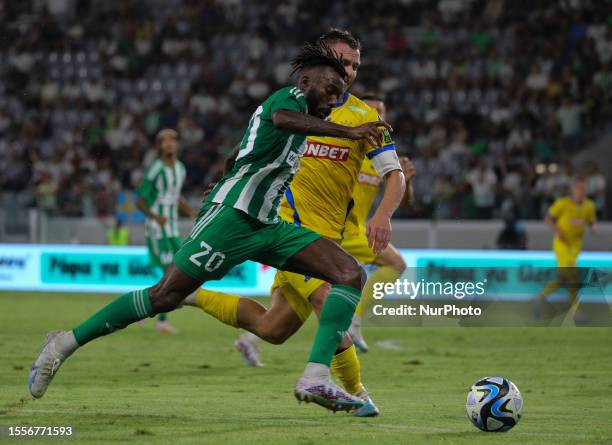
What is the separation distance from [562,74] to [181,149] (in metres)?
8.53

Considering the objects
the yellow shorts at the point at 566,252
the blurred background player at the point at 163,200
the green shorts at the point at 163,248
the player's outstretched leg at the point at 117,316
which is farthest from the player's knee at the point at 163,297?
the yellow shorts at the point at 566,252

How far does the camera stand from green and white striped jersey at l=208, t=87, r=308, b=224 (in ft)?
22.0

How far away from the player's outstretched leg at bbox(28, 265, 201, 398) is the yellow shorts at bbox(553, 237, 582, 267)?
10.5 meters

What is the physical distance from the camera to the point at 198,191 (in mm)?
24172

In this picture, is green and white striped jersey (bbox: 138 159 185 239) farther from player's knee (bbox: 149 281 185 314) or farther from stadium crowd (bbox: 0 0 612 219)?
player's knee (bbox: 149 281 185 314)

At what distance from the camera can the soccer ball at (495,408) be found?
6.72m

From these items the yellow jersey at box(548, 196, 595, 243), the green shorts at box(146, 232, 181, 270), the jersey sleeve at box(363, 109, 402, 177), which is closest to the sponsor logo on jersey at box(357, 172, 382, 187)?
the jersey sleeve at box(363, 109, 402, 177)

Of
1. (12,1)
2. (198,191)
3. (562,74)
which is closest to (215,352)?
(198,191)

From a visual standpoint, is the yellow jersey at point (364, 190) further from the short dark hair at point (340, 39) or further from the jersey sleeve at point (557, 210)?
the jersey sleeve at point (557, 210)

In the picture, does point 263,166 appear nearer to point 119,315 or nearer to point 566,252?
point 119,315

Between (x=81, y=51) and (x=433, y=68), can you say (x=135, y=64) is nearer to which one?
(x=81, y=51)

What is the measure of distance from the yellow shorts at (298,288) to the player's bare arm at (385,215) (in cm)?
67

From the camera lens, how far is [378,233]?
Result: 23.2ft

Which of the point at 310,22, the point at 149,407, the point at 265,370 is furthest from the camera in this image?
the point at 310,22
